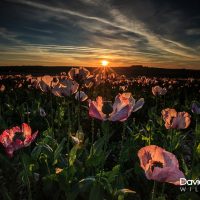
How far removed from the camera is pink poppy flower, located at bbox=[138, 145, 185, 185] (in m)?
1.49

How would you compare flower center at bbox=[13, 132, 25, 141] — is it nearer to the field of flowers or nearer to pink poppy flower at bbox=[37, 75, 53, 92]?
the field of flowers

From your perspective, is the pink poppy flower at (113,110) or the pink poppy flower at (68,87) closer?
the pink poppy flower at (113,110)

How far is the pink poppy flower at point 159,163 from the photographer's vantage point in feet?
4.89

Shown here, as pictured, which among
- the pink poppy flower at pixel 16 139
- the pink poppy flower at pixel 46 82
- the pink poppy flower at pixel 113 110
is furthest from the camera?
the pink poppy flower at pixel 46 82

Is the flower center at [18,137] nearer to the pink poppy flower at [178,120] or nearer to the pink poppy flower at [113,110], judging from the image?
the pink poppy flower at [113,110]

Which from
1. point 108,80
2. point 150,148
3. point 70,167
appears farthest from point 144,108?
point 150,148

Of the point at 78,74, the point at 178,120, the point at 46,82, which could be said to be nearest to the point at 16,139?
the point at 78,74

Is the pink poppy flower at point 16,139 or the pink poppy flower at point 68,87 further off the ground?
the pink poppy flower at point 68,87

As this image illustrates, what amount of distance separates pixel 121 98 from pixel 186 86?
1053 cm

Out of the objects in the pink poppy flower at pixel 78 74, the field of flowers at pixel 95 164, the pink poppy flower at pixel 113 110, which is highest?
the pink poppy flower at pixel 78 74

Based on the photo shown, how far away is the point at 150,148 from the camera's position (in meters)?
1.63

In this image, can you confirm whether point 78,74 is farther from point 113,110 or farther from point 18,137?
point 18,137

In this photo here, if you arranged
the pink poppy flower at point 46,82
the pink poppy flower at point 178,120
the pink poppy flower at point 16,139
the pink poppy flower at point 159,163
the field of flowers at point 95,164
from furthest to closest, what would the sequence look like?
1. the pink poppy flower at point 46,82
2. the pink poppy flower at point 178,120
3. the pink poppy flower at point 16,139
4. the field of flowers at point 95,164
5. the pink poppy flower at point 159,163

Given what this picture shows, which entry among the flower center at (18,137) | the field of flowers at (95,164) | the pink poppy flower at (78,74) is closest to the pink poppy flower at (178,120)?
the field of flowers at (95,164)
